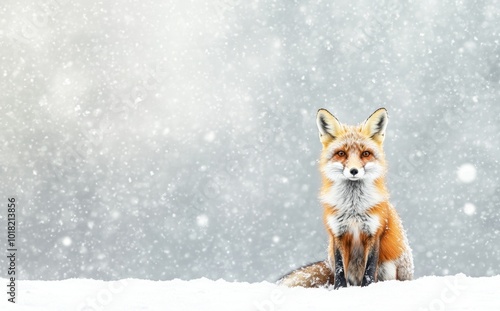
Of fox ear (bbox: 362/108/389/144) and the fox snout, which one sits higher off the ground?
fox ear (bbox: 362/108/389/144)

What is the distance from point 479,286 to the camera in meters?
5.43

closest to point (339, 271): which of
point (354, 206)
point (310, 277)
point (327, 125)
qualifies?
point (310, 277)

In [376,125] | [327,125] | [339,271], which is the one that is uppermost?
[327,125]

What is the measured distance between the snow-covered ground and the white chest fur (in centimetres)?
66

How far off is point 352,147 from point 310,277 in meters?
1.76

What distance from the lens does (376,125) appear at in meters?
6.15

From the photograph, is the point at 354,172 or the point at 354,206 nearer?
the point at 354,172

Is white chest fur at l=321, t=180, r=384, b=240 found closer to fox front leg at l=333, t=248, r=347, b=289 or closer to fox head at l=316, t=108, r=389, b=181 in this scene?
fox head at l=316, t=108, r=389, b=181

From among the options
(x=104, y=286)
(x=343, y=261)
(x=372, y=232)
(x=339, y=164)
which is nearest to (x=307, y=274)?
(x=343, y=261)

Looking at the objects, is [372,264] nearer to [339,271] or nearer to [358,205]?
[339,271]

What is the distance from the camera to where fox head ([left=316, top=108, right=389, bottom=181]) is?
5902 millimetres

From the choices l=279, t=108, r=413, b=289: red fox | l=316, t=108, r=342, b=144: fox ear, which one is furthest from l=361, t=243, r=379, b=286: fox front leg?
l=316, t=108, r=342, b=144: fox ear

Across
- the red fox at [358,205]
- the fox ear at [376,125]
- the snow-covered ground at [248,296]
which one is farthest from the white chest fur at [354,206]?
the snow-covered ground at [248,296]

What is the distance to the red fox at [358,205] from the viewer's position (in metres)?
5.95
